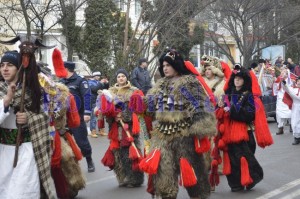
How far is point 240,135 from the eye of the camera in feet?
28.1

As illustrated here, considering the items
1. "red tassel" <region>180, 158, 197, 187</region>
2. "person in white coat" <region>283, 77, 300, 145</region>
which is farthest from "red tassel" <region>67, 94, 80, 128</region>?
"person in white coat" <region>283, 77, 300, 145</region>

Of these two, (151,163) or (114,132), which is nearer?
(151,163)

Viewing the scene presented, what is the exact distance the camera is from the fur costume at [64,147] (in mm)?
7602

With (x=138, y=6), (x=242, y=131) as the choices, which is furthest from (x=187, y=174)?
(x=138, y=6)

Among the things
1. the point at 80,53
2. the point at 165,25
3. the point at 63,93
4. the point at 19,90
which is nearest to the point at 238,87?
the point at 63,93

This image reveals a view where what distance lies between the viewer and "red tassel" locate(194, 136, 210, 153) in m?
7.22

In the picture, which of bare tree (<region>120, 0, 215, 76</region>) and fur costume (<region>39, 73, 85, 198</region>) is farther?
bare tree (<region>120, 0, 215, 76</region>)

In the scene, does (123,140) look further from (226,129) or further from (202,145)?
(202,145)

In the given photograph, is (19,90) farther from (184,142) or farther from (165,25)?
(165,25)

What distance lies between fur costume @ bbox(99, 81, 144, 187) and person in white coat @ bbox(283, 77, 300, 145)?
5.63 metres

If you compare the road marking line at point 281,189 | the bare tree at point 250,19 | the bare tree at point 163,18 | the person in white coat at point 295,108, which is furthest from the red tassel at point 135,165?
the bare tree at point 250,19

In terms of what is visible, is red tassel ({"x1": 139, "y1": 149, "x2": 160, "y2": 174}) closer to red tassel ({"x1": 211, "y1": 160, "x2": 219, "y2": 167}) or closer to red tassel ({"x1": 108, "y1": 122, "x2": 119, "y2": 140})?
red tassel ({"x1": 211, "y1": 160, "x2": 219, "y2": 167})

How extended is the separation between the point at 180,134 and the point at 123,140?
2.06 metres

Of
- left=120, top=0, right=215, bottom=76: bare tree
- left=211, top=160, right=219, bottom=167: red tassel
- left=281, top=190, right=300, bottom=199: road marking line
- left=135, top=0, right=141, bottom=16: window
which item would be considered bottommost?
left=281, top=190, right=300, bottom=199: road marking line
